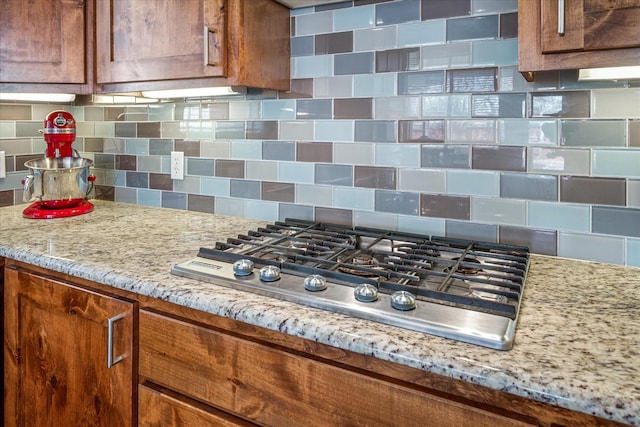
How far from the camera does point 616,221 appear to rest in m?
1.21

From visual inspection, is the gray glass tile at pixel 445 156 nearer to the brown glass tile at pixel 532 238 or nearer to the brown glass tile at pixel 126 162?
→ the brown glass tile at pixel 532 238

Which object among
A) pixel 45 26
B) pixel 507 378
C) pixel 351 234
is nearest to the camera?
pixel 507 378

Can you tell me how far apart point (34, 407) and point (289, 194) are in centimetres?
99

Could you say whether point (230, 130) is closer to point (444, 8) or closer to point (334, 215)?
point (334, 215)

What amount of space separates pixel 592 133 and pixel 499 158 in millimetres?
232

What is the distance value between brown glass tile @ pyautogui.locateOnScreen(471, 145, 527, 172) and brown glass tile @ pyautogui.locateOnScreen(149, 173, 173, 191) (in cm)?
121

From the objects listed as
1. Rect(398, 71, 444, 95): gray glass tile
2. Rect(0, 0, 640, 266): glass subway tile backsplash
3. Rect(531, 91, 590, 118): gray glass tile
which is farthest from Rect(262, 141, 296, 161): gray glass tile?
Rect(531, 91, 590, 118): gray glass tile

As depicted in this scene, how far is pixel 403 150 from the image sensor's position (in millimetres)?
1448

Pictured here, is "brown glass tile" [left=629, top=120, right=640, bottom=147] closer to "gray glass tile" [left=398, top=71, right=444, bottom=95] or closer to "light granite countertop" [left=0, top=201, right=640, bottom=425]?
"light granite countertop" [left=0, top=201, right=640, bottom=425]

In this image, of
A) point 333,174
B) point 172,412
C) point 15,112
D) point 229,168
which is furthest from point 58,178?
point 172,412

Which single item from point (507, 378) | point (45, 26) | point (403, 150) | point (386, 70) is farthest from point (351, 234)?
point (45, 26)

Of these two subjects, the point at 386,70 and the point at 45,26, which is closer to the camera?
the point at 386,70

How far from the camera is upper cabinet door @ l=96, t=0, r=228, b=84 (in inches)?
53.4

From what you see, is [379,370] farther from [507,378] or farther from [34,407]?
[34,407]
